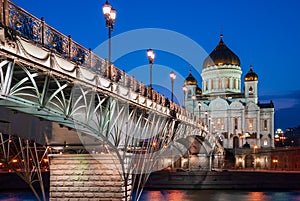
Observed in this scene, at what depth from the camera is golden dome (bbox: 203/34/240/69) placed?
11688cm

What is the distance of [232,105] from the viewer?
370 ft

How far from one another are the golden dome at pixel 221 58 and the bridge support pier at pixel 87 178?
96484 millimetres

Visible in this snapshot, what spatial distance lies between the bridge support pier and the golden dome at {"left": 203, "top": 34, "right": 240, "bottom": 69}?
317 feet

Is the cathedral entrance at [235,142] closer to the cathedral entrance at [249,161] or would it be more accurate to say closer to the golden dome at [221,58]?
the cathedral entrance at [249,161]

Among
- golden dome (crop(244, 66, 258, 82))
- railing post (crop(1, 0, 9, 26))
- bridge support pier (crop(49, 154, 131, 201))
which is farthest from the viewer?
golden dome (crop(244, 66, 258, 82))

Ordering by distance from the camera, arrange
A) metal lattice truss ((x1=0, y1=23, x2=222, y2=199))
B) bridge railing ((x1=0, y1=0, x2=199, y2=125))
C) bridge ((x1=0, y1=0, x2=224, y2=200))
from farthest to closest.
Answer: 1. bridge ((x1=0, y1=0, x2=224, y2=200))
2. metal lattice truss ((x1=0, y1=23, x2=222, y2=199))
3. bridge railing ((x1=0, y1=0, x2=199, y2=125))

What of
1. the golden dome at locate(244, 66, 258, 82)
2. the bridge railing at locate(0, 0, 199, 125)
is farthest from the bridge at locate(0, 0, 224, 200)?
the golden dome at locate(244, 66, 258, 82)

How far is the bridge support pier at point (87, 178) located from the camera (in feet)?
73.6

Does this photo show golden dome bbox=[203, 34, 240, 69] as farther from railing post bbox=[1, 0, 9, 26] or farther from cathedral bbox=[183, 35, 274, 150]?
railing post bbox=[1, 0, 9, 26]

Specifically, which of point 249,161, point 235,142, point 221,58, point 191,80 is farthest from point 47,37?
point 191,80

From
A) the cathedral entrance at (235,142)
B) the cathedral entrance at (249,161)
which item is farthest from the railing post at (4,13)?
the cathedral entrance at (235,142)

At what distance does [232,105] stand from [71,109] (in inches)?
3877

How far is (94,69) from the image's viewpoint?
18.0 metres

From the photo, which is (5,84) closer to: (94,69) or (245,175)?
(94,69)
